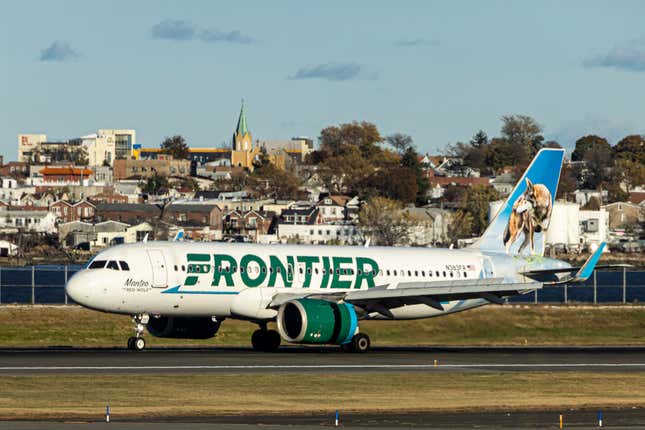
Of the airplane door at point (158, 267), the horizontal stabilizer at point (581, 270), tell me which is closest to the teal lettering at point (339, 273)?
the airplane door at point (158, 267)

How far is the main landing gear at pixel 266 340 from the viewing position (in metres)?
54.3

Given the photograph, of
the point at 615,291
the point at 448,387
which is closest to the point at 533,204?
the point at 448,387

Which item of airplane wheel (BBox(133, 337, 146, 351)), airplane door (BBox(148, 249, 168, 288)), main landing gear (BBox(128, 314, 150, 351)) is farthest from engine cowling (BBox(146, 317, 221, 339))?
airplane door (BBox(148, 249, 168, 288))

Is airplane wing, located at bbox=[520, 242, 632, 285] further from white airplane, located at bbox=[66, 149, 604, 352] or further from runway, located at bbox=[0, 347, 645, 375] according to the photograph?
runway, located at bbox=[0, 347, 645, 375]

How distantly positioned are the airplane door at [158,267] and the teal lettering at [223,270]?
1796 mm

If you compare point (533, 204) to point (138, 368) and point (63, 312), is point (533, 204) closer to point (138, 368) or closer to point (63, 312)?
point (63, 312)

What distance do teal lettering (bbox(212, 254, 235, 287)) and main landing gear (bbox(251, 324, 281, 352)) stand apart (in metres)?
2.99

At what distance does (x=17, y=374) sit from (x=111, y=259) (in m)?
10.1

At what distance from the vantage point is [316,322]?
168ft

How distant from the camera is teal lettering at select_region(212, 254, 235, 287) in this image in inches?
2052

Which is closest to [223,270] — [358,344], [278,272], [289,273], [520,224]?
[278,272]

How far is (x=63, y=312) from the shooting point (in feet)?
209

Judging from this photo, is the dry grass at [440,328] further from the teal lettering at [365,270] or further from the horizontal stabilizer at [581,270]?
the teal lettering at [365,270]

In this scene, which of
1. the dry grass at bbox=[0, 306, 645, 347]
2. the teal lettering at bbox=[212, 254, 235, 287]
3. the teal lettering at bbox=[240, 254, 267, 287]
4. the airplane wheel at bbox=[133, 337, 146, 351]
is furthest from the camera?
the dry grass at bbox=[0, 306, 645, 347]
